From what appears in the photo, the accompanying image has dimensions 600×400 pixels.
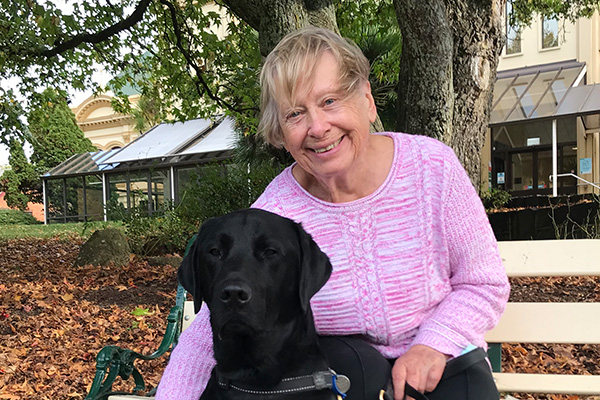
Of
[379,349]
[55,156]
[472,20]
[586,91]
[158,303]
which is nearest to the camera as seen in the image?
[379,349]

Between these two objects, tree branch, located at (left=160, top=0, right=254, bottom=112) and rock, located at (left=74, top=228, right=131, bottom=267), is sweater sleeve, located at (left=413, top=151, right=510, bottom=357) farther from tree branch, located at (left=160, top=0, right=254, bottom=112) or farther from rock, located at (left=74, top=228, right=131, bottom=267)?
rock, located at (left=74, top=228, right=131, bottom=267)

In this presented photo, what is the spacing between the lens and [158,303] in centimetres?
641

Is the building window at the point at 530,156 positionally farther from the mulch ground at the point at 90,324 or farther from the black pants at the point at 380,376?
the black pants at the point at 380,376

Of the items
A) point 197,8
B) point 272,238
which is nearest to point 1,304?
point 197,8

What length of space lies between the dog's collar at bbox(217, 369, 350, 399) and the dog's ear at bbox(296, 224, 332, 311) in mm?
214

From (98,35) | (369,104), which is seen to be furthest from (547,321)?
(98,35)

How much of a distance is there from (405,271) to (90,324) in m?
4.74

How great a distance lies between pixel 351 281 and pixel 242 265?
1.48 ft

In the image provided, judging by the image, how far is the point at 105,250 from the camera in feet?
27.5

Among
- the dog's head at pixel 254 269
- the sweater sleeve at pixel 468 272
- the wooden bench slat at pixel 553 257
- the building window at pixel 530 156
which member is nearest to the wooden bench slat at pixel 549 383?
the wooden bench slat at pixel 553 257

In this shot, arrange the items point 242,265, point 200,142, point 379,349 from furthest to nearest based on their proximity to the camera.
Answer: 1. point 200,142
2. point 379,349
3. point 242,265

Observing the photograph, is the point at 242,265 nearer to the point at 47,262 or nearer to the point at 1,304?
the point at 1,304

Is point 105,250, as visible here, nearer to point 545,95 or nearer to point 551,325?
point 551,325

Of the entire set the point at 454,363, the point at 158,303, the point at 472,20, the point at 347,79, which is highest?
the point at 472,20
